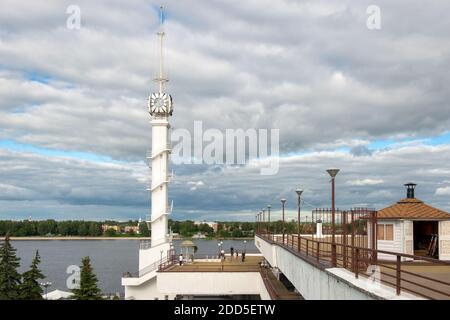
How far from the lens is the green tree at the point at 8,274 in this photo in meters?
41.0

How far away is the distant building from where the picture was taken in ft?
78.8

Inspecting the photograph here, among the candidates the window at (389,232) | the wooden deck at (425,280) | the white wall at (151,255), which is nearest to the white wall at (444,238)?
the window at (389,232)

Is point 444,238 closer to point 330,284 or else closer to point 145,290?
point 330,284

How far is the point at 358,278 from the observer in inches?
480

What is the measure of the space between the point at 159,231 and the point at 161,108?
11.3 meters

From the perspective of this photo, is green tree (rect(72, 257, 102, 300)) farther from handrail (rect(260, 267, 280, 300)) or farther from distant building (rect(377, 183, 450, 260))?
distant building (rect(377, 183, 450, 260))

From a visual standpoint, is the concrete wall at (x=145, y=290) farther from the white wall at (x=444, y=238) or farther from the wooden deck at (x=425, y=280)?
the wooden deck at (x=425, y=280)

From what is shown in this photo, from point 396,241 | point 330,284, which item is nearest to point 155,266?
point 396,241

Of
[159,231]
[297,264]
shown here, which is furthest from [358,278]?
[159,231]

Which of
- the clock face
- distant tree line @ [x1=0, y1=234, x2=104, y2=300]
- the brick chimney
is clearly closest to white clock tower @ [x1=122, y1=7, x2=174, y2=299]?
the clock face

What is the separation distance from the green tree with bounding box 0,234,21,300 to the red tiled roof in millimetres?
28142

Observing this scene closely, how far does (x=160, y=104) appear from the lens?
51.8 meters
